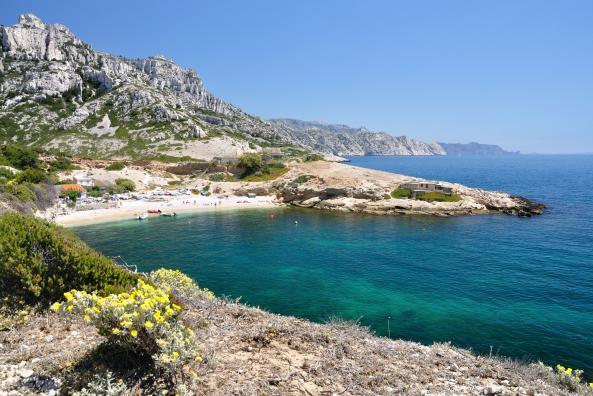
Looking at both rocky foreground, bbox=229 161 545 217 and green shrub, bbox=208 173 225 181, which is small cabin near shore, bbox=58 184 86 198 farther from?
rocky foreground, bbox=229 161 545 217

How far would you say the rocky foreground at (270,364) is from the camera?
735cm

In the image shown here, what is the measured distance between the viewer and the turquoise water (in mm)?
23422

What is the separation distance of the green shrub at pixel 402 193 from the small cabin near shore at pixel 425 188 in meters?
0.81

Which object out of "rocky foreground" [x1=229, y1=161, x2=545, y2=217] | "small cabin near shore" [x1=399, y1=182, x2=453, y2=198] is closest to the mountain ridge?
"rocky foreground" [x1=229, y1=161, x2=545, y2=217]

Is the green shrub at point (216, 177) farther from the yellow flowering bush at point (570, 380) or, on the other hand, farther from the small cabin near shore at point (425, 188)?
the yellow flowering bush at point (570, 380)

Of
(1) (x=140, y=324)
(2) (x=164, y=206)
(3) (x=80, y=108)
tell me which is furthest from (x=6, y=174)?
(3) (x=80, y=108)

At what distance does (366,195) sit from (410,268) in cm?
3679

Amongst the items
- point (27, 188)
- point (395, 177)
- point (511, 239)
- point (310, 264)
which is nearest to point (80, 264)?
point (310, 264)

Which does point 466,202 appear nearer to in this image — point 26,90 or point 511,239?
point 511,239

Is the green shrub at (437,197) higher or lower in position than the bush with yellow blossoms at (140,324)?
lower

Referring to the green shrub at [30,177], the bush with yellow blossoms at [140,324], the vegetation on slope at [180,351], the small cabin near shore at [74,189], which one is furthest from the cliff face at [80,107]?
the bush with yellow blossoms at [140,324]

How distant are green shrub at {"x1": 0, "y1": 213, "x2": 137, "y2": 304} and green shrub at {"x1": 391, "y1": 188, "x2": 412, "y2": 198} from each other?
66778 millimetres

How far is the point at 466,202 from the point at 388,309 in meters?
49.8

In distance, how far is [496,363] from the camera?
410 inches
